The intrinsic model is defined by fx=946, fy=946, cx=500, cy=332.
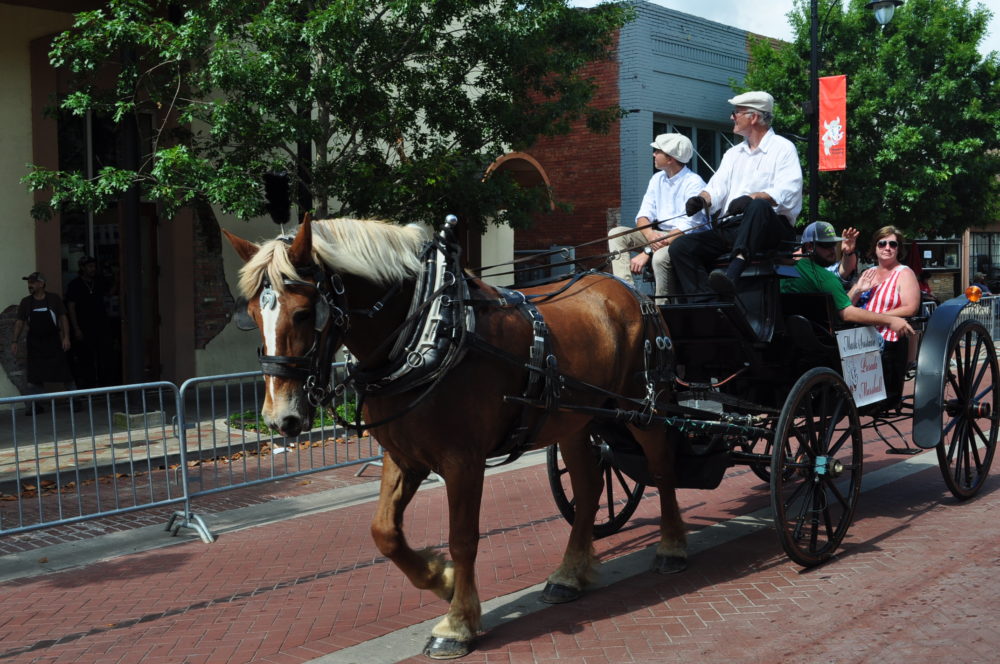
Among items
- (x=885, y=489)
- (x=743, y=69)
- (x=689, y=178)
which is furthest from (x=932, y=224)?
(x=689, y=178)

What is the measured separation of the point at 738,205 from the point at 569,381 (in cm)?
176

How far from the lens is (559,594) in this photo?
5.20m

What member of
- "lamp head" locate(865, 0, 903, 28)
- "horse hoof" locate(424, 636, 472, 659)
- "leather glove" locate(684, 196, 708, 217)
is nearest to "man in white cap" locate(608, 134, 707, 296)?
"leather glove" locate(684, 196, 708, 217)

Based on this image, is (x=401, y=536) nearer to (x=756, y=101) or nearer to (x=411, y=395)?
(x=411, y=395)

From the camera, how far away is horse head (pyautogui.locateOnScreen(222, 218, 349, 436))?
388 cm

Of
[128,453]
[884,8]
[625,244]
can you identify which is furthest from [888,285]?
[884,8]

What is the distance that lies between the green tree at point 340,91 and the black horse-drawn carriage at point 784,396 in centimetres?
492

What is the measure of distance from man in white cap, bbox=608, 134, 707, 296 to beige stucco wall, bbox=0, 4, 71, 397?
899 cm

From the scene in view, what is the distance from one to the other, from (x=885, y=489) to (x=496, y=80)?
6.26 meters

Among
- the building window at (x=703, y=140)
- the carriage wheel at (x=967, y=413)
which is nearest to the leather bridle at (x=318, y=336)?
the carriage wheel at (x=967, y=413)

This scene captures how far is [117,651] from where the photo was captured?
4676 mm

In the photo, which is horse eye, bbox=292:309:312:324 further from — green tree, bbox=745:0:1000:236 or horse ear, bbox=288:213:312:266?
green tree, bbox=745:0:1000:236

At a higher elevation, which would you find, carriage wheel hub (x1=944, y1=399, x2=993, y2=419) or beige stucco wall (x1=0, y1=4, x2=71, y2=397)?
beige stucco wall (x1=0, y1=4, x2=71, y2=397)

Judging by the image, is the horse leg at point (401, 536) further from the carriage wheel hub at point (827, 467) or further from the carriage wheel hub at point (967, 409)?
the carriage wheel hub at point (967, 409)
